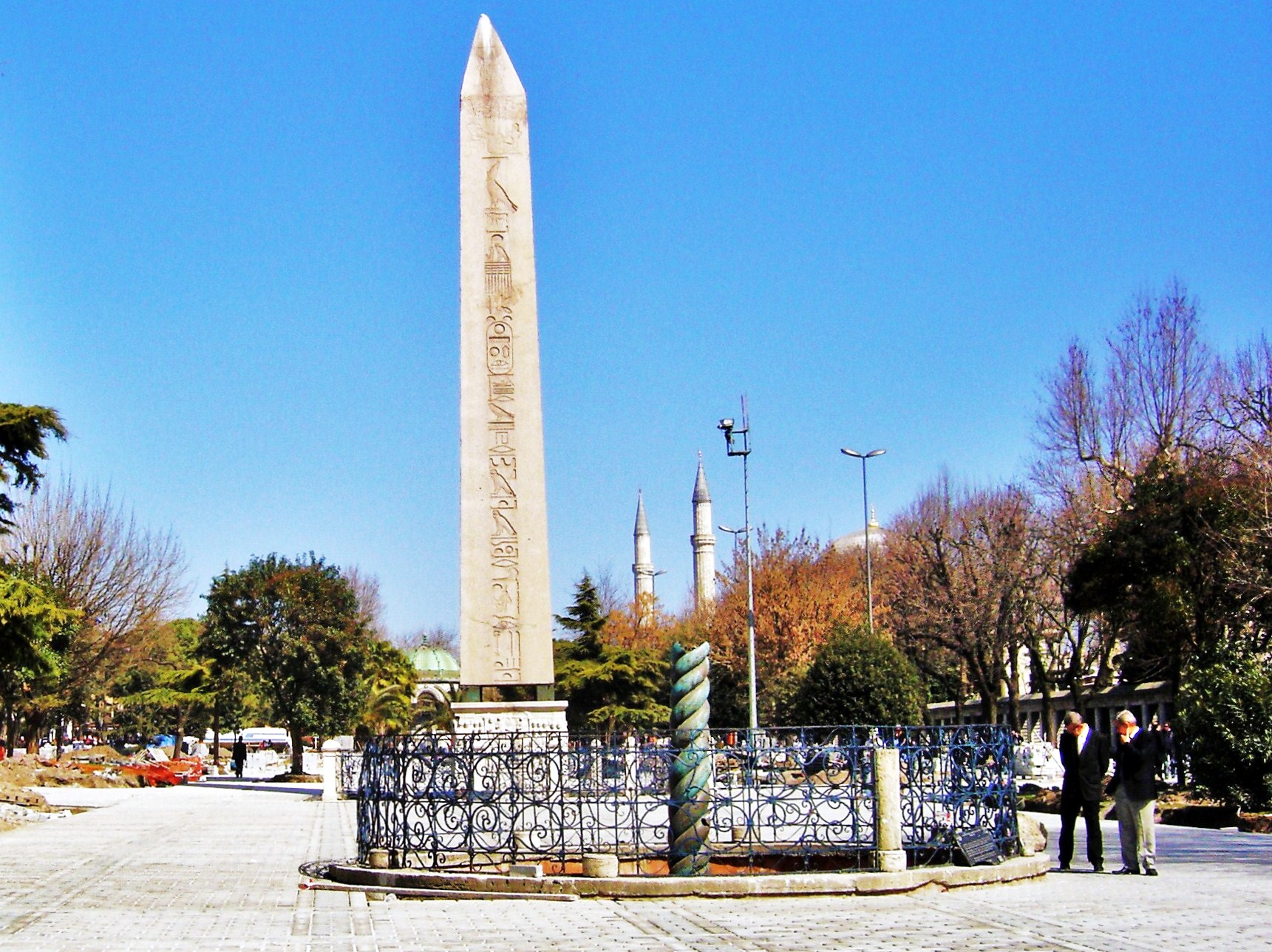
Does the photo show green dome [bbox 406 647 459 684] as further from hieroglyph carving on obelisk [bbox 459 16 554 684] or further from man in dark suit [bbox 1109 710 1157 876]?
man in dark suit [bbox 1109 710 1157 876]

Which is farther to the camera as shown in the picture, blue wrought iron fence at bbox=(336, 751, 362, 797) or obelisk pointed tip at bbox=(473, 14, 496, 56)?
blue wrought iron fence at bbox=(336, 751, 362, 797)

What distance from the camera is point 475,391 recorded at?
52.1 ft

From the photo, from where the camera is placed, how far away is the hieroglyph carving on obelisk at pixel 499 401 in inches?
607

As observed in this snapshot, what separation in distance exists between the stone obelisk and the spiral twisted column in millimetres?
4391

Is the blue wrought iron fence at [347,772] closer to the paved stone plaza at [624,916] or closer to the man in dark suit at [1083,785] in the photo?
the paved stone plaza at [624,916]

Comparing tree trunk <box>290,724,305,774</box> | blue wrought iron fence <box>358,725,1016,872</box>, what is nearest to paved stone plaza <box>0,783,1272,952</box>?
blue wrought iron fence <box>358,725,1016,872</box>

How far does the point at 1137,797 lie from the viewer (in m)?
12.0

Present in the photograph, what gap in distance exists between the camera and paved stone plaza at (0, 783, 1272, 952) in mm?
8484

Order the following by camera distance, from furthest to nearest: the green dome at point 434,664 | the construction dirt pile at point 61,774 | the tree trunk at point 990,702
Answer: the green dome at point 434,664
the tree trunk at point 990,702
the construction dirt pile at point 61,774

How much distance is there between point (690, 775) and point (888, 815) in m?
1.48

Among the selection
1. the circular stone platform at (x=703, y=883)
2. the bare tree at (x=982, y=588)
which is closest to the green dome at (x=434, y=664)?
the bare tree at (x=982, y=588)

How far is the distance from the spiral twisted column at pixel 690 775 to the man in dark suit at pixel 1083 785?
11.0 feet

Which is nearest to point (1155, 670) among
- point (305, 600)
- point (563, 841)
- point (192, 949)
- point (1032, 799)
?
point (1032, 799)

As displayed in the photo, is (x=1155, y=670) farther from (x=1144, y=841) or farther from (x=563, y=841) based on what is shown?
(x=563, y=841)
